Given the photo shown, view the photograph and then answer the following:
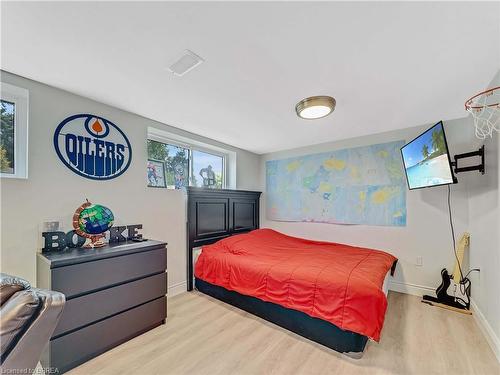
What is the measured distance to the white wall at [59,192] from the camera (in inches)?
68.7

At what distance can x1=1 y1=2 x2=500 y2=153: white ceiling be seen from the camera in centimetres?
120

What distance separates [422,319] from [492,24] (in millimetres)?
2562

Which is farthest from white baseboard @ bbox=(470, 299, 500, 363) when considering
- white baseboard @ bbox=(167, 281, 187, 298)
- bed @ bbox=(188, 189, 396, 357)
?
white baseboard @ bbox=(167, 281, 187, 298)

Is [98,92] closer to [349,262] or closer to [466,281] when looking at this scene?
[349,262]

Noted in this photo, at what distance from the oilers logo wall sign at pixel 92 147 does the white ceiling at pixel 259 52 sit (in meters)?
0.28

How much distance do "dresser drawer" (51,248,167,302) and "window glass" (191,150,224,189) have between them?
148cm

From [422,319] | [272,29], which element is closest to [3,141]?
[272,29]

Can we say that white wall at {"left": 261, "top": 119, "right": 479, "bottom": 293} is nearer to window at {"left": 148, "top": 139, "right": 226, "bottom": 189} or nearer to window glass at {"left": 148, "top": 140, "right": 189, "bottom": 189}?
window at {"left": 148, "top": 139, "right": 226, "bottom": 189}

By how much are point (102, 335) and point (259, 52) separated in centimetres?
245

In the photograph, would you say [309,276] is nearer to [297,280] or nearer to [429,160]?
[297,280]

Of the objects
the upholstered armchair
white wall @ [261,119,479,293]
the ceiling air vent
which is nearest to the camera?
the upholstered armchair

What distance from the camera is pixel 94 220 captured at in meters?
1.98

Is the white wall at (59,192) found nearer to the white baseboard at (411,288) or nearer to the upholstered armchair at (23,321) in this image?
the upholstered armchair at (23,321)

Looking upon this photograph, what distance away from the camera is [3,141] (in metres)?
1.79
